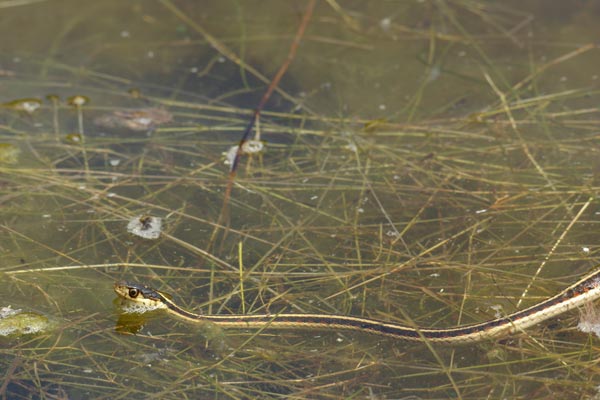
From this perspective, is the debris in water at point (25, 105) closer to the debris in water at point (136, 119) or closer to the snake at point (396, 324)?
the debris in water at point (136, 119)

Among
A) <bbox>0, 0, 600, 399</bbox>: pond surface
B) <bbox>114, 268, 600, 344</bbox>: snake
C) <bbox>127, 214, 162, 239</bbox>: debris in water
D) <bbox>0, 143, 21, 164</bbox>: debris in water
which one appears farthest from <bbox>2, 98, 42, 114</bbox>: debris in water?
<bbox>114, 268, 600, 344</bbox>: snake

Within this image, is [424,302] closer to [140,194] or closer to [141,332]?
[141,332]

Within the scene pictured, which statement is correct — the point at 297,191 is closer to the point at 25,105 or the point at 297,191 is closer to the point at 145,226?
the point at 145,226

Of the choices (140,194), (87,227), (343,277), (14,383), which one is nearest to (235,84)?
(140,194)

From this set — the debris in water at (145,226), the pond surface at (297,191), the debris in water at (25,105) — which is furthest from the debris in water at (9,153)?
the debris in water at (145,226)

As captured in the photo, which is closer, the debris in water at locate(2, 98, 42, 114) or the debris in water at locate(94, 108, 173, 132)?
the debris in water at locate(94, 108, 173, 132)

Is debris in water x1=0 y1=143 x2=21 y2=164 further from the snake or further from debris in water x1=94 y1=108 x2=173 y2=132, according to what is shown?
the snake
